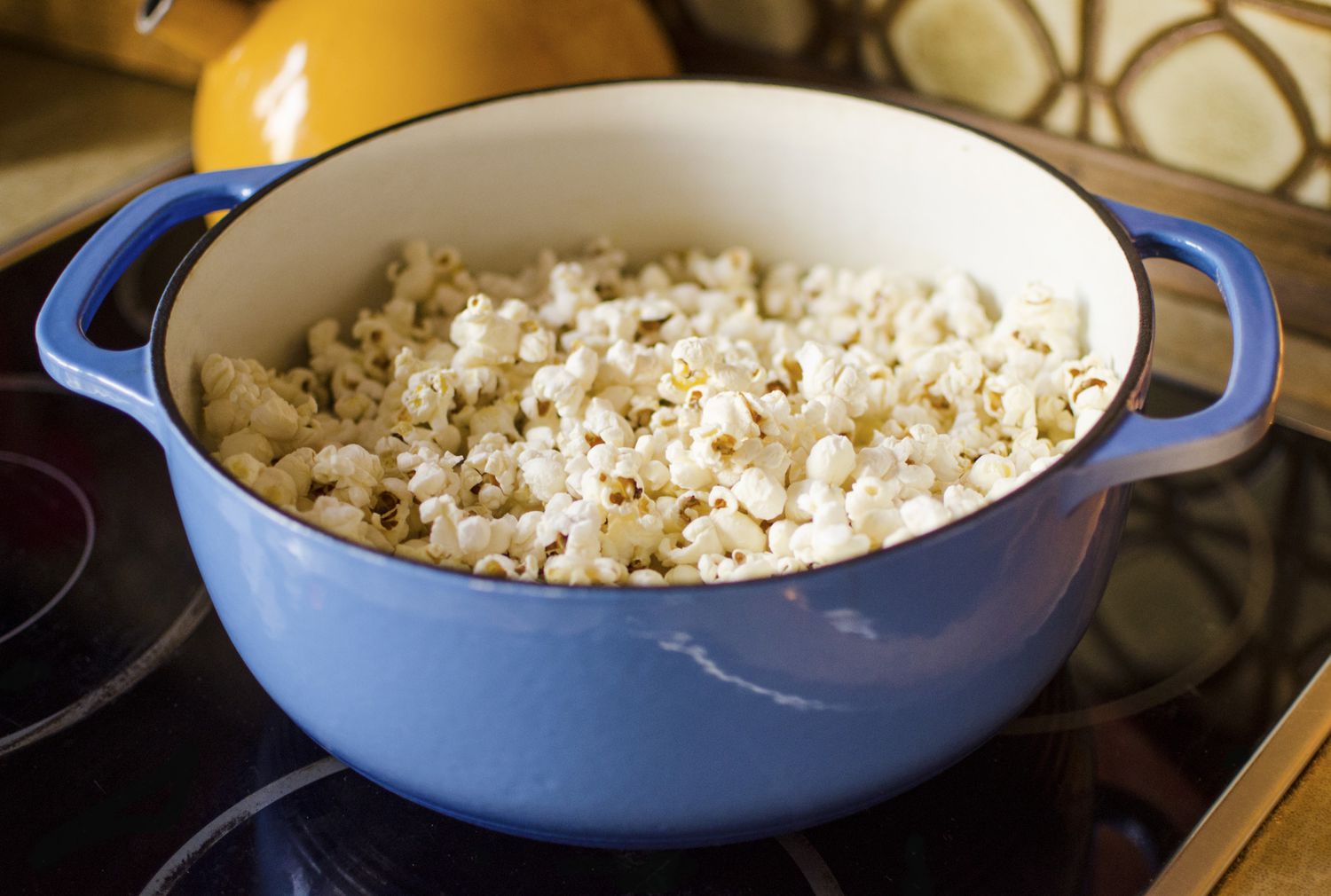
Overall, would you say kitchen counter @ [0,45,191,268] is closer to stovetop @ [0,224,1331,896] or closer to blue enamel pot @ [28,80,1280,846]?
stovetop @ [0,224,1331,896]

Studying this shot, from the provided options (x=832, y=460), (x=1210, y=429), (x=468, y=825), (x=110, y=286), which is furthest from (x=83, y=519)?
(x=1210, y=429)

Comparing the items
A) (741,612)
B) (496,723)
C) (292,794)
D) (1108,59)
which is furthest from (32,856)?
(1108,59)

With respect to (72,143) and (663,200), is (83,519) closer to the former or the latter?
(663,200)

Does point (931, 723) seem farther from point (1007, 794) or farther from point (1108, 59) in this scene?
point (1108, 59)

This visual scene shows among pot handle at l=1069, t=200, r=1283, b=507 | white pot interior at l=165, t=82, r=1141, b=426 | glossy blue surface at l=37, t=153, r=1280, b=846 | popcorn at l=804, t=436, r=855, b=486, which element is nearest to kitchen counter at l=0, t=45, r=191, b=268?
white pot interior at l=165, t=82, r=1141, b=426

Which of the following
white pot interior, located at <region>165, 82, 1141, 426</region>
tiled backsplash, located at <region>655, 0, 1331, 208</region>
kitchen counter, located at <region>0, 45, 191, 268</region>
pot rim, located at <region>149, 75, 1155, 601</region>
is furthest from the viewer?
kitchen counter, located at <region>0, 45, 191, 268</region>

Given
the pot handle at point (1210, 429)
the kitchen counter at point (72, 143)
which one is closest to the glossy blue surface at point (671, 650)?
the pot handle at point (1210, 429)

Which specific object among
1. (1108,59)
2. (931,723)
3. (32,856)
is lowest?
(32,856)
